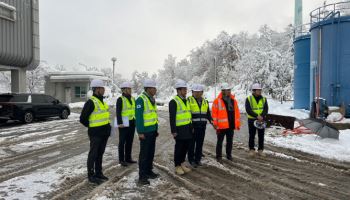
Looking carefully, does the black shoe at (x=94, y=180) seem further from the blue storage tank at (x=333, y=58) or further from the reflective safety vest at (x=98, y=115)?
the blue storage tank at (x=333, y=58)

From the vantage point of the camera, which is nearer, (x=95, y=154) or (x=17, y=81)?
(x=95, y=154)

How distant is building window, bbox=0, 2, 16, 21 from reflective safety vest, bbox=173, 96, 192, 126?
17.3 meters

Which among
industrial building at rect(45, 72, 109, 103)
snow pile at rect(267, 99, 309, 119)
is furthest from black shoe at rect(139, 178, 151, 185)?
industrial building at rect(45, 72, 109, 103)

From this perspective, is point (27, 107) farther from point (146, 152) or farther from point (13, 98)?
point (146, 152)

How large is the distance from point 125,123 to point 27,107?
12736 millimetres

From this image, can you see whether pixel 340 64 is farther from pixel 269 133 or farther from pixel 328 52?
pixel 269 133

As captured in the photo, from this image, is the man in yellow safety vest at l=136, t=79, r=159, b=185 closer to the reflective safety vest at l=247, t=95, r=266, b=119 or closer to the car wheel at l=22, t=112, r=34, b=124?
the reflective safety vest at l=247, t=95, r=266, b=119

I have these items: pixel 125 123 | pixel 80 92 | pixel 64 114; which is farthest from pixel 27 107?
Answer: pixel 80 92

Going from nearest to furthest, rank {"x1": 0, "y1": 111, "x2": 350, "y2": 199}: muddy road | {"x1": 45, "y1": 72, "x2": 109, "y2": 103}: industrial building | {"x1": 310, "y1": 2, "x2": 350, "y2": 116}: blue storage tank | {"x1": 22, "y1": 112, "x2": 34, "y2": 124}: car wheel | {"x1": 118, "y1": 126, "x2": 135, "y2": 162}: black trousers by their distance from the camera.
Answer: {"x1": 0, "y1": 111, "x2": 350, "y2": 199}: muddy road < {"x1": 118, "y1": 126, "x2": 135, "y2": 162}: black trousers < {"x1": 310, "y1": 2, "x2": 350, "y2": 116}: blue storage tank < {"x1": 22, "y1": 112, "x2": 34, "y2": 124}: car wheel < {"x1": 45, "y1": 72, "x2": 109, "y2": 103}: industrial building

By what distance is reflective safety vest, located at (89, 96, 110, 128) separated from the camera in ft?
21.3

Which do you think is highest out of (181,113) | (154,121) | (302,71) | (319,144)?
(302,71)

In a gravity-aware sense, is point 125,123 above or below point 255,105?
below

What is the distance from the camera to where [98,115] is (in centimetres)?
654

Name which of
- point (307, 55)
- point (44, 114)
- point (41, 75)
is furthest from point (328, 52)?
point (41, 75)
